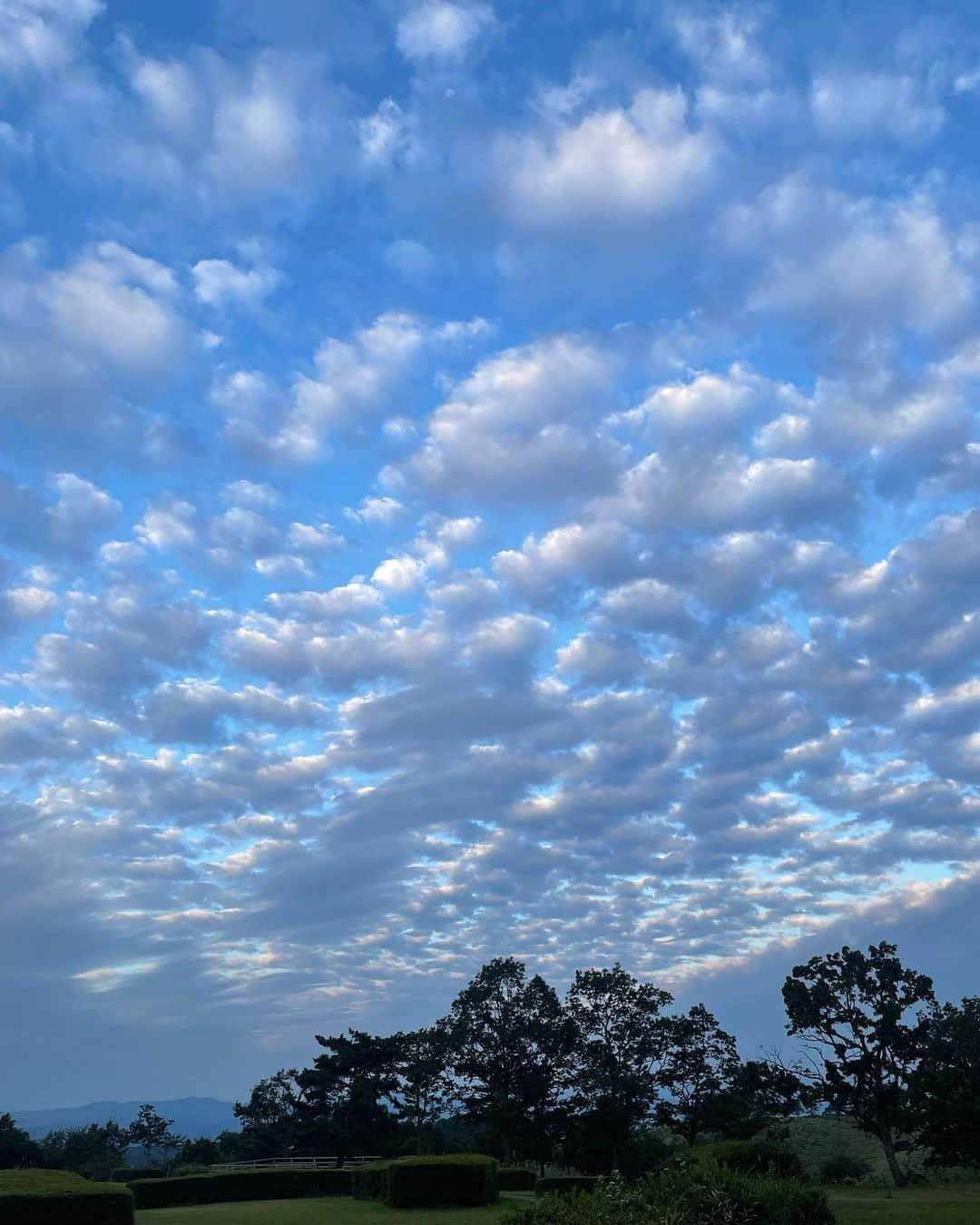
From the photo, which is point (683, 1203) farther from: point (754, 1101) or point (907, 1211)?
point (754, 1101)

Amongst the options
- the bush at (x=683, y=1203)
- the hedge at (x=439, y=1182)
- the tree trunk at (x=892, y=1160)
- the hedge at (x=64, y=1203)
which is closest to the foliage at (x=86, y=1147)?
the hedge at (x=439, y=1182)

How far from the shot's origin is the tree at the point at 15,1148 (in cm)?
6338

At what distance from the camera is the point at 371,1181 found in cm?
3712

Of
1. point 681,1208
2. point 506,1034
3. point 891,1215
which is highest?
point 506,1034

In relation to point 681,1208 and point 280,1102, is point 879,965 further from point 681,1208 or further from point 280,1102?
point 280,1102

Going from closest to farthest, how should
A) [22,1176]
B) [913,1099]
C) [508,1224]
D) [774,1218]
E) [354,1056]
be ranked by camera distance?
[508,1224] → [774,1218] → [22,1176] → [913,1099] → [354,1056]

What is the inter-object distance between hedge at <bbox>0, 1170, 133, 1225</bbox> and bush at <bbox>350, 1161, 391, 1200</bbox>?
12.6 m

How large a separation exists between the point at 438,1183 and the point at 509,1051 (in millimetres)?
40567

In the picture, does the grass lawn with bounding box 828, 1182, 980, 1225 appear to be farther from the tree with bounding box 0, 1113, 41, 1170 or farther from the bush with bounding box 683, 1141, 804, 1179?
the tree with bounding box 0, 1113, 41, 1170

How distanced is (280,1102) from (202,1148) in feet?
61.0

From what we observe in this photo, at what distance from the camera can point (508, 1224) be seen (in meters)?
17.4

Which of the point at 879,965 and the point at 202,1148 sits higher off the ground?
the point at 879,965

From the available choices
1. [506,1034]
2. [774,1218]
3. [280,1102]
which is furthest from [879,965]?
[280,1102]

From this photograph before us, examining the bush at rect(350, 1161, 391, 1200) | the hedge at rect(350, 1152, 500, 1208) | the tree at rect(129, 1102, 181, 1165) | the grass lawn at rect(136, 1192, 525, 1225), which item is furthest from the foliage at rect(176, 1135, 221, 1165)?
the hedge at rect(350, 1152, 500, 1208)
